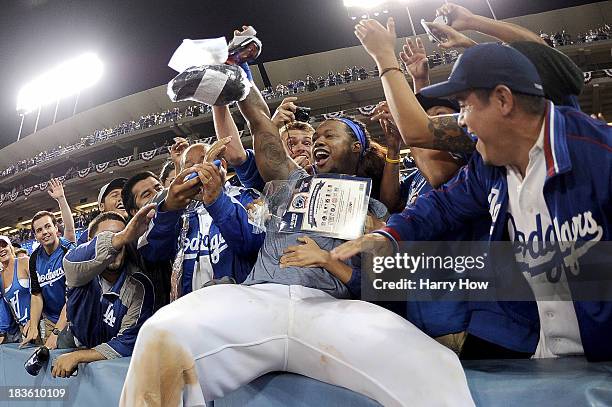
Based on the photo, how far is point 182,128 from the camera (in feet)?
66.5

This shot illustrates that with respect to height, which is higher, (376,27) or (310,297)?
(376,27)

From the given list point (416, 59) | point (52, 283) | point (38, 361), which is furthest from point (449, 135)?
point (52, 283)

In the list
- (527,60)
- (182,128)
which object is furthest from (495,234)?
(182,128)

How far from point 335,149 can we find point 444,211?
53 cm

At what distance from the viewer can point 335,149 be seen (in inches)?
72.5

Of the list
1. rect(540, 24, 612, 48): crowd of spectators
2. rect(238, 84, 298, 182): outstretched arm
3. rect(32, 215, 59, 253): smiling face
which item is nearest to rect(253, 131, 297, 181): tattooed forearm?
rect(238, 84, 298, 182): outstretched arm

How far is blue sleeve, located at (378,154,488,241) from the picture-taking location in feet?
4.63

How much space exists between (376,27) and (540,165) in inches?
28.0

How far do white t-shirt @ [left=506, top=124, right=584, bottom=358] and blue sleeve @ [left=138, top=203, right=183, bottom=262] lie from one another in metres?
1.31

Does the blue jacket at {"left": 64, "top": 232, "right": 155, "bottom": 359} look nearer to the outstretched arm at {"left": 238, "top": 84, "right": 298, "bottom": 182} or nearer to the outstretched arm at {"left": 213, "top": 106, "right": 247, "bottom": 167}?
the outstretched arm at {"left": 213, "top": 106, "right": 247, "bottom": 167}

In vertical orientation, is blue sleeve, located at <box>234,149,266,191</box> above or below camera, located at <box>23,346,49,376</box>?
above

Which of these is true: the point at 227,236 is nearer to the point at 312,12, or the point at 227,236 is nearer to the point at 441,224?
the point at 441,224

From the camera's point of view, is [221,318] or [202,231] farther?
[202,231]

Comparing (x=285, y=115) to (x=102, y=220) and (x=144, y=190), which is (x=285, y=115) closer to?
(x=144, y=190)
